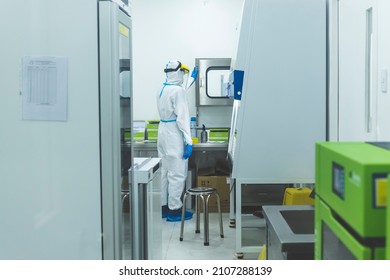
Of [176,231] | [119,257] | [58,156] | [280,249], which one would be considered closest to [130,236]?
[119,257]

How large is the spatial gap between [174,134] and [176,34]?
143cm

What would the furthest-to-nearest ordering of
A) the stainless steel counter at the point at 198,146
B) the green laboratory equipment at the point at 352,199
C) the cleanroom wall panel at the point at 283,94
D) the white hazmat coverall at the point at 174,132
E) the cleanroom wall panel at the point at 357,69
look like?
1. the stainless steel counter at the point at 198,146
2. the white hazmat coverall at the point at 174,132
3. the cleanroom wall panel at the point at 283,94
4. the cleanroom wall panel at the point at 357,69
5. the green laboratory equipment at the point at 352,199

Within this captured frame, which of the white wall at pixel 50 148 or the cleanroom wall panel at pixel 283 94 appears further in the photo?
the cleanroom wall panel at pixel 283 94

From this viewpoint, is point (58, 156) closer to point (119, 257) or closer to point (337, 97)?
point (119, 257)

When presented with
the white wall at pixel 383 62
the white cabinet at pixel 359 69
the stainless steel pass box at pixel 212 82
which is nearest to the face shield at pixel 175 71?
the stainless steel pass box at pixel 212 82

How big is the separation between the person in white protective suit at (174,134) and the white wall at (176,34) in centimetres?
71

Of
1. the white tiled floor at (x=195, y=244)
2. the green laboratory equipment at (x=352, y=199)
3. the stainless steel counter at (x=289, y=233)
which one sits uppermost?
the green laboratory equipment at (x=352, y=199)

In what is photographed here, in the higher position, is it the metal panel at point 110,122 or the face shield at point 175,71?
the face shield at point 175,71

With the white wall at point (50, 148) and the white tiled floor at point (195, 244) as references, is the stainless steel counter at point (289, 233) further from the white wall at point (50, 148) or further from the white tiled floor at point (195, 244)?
the white tiled floor at point (195, 244)

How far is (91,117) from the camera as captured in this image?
6.07 feet

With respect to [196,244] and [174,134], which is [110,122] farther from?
[174,134]

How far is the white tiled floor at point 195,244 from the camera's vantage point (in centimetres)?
359

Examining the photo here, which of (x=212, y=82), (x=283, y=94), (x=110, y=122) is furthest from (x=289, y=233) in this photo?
(x=212, y=82)

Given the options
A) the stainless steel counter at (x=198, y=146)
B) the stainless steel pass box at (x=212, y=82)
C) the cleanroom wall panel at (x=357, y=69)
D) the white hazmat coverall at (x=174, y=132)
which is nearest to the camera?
the cleanroom wall panel at (x=357, y=69)
